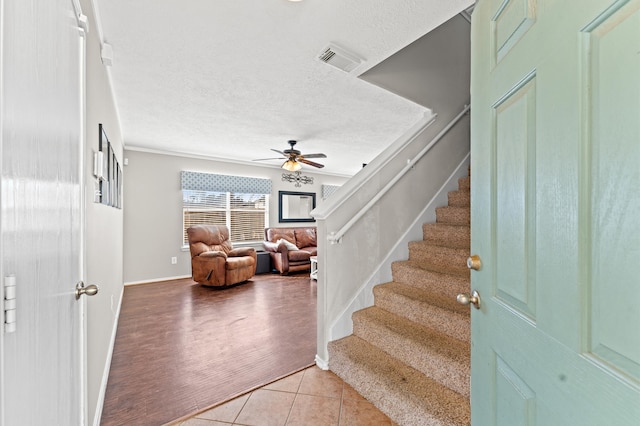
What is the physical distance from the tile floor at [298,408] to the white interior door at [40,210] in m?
0.81

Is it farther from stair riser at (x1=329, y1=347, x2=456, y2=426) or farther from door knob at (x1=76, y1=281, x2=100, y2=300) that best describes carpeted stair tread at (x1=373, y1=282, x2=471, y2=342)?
door knob at (x1=76, y1=281, x2=100, y2=300)

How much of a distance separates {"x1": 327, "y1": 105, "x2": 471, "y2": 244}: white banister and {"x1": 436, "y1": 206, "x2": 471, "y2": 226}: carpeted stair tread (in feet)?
1.73

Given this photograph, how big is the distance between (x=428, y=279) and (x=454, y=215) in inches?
30.7

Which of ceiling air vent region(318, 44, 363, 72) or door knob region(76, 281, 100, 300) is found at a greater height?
ceiling air vent region(318, 44, 363, 72)

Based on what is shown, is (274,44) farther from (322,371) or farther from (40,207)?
(322,371)

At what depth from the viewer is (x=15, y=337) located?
492mm

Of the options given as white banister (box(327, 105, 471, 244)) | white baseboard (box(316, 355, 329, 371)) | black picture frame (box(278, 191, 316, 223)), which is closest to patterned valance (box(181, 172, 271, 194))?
black picture frame (box(278, 191, 316, 223))

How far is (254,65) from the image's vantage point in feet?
7.26

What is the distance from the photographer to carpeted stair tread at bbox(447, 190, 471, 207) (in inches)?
101

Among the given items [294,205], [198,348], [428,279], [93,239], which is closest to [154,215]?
[294,205]

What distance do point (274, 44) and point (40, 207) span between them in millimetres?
1782

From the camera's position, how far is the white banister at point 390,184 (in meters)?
1.96

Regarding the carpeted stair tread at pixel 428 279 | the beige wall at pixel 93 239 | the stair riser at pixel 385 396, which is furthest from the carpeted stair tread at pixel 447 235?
the beige wall at pixel 93 239

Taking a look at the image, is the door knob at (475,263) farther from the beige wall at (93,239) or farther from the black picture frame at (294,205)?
the black picture frame at (294,205)
